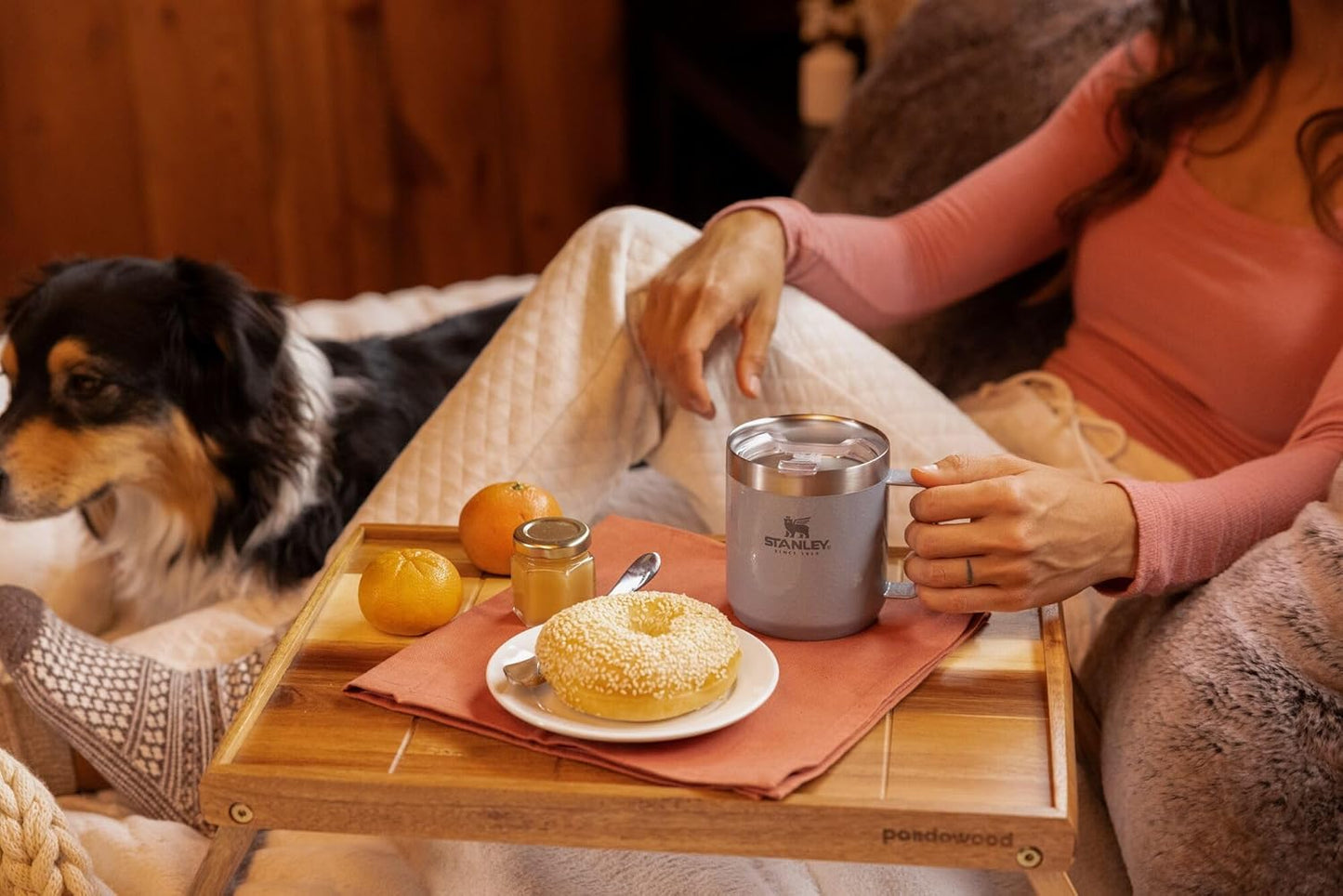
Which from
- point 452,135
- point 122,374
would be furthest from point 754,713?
point 452,135

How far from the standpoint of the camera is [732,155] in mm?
3424

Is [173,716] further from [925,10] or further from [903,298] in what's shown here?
[925,10]

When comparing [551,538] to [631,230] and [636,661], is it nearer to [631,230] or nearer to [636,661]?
[636,661]

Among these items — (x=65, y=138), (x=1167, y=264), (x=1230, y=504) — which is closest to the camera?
(x=1230, y=504)

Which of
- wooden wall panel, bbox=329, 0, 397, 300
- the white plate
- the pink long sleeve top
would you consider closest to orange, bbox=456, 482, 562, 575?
the white plate

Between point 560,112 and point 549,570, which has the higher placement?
point 549,570

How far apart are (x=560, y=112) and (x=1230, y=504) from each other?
2.69 metres

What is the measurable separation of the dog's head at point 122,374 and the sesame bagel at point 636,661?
2.64 feet

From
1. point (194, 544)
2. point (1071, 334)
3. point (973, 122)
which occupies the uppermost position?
point (973, 122)

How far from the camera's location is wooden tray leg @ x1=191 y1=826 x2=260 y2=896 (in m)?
0.94

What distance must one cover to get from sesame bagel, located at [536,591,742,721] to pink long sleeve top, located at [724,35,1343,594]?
45 centimetres

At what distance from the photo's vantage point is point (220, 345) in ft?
5.17

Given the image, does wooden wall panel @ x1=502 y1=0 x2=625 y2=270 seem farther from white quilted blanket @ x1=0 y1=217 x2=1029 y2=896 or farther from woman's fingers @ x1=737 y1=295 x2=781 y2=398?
woman's fingers @ x1=737 y1=295 x2=781 y2=398

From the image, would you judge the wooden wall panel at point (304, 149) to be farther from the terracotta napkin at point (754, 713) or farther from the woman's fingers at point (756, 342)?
the terracotta napkin at point (754, 713)
